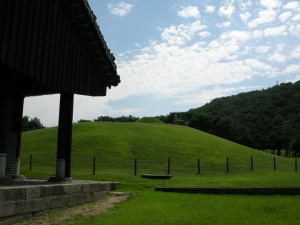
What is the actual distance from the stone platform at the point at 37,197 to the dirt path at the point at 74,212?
193mm

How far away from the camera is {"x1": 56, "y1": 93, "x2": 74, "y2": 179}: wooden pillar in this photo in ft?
45.9

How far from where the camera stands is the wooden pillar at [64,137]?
1398cm

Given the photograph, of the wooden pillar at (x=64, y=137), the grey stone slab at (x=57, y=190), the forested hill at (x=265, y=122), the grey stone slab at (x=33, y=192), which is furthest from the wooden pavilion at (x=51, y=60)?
the forested hill at (x=265, y=122)

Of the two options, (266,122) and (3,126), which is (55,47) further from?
(266,122)

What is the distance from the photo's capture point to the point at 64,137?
14195 millimetres

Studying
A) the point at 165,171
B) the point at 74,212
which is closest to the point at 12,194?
the point at 74,212

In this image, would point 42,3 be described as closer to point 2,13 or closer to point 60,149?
point 2,13

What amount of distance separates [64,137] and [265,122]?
95.4 meters

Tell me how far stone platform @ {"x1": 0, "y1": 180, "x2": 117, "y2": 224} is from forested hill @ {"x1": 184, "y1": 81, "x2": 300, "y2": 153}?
83.7 m

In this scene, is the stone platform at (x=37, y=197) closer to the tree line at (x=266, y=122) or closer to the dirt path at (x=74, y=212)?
the dirt path at (x=74, y=212)

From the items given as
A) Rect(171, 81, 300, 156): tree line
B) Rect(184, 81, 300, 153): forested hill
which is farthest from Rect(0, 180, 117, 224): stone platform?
Rect(184, 81, 300, 153): forested hill

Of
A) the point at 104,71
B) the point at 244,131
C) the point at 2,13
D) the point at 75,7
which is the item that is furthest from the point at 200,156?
the point at 244,131

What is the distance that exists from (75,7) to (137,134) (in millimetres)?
41567

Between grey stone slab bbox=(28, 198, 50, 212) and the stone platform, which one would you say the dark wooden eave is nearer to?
the stone platform
